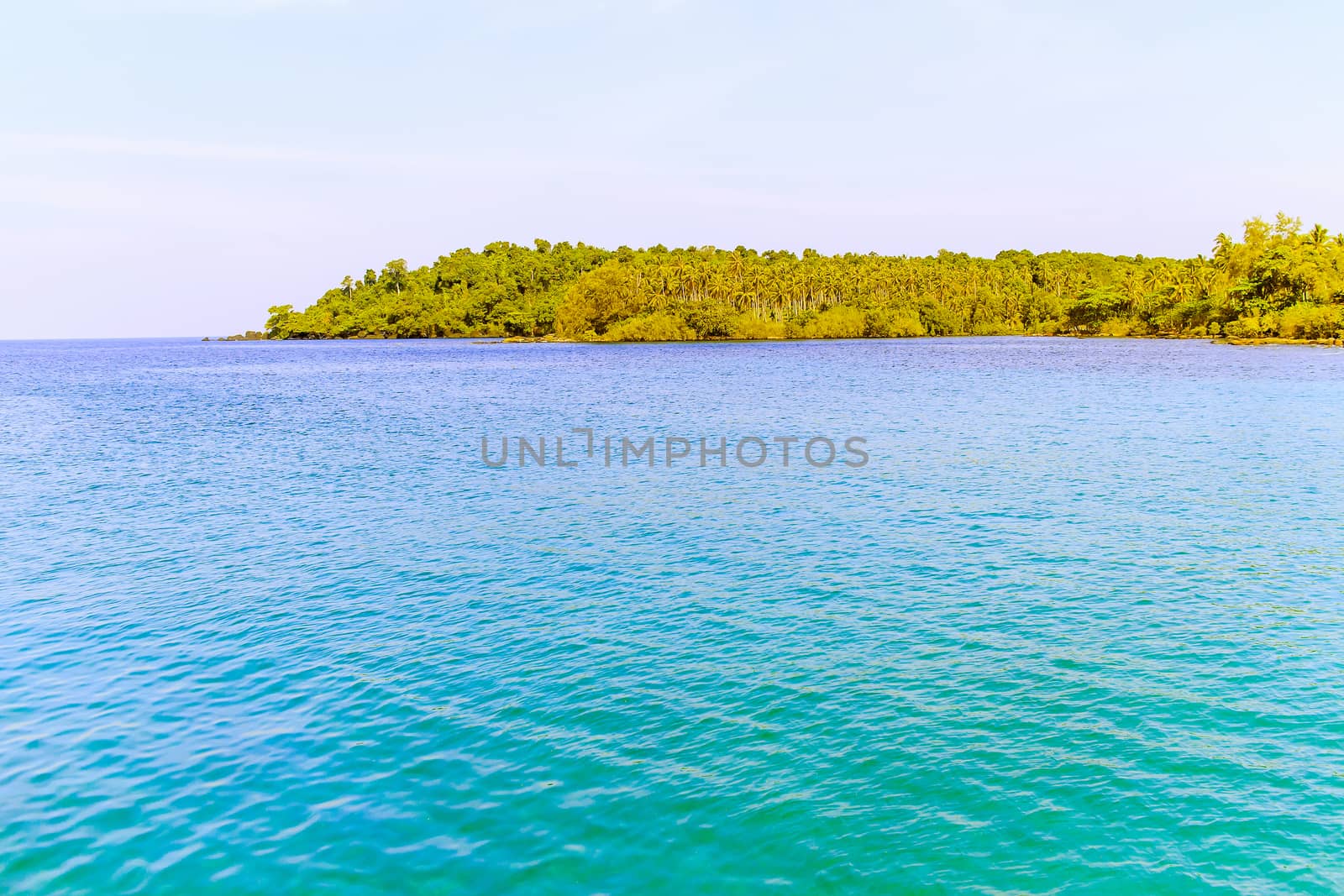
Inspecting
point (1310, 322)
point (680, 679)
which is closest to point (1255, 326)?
point (1310, 322)

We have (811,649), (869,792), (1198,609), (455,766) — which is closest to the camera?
(869,792)

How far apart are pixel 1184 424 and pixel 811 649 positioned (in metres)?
44.3

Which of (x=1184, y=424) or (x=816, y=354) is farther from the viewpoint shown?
(x=816, y=354)

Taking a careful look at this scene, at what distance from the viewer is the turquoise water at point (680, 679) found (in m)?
11.6

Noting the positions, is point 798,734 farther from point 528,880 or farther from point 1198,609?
point 1198,609

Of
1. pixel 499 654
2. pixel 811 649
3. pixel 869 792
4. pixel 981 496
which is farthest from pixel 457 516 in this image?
pixel 869 792

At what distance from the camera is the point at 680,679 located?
17.0 metres

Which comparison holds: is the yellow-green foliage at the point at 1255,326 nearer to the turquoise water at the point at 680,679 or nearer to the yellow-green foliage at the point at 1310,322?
the yellow-green foliage at the point at 1310,322

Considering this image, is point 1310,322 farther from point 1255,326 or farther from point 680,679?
point 680,679

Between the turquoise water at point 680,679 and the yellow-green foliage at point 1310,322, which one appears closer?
the turquoise water at point 680,679

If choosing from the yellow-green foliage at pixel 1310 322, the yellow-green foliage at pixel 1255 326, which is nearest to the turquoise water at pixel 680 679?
the yellow-green foliage at pixel 1310 322

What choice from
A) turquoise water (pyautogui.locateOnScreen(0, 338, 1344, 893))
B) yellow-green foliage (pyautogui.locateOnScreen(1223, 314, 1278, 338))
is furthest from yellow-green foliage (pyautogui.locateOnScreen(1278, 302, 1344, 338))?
turquoise water (pyautogui.locateOnScreen(0, 338, 1344, 893))

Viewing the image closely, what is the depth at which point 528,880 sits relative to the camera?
11.0 metres

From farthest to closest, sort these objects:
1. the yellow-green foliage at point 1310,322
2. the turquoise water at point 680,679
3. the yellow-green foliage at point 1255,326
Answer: the yellow-green foliage at point 1255,326 < the yellow-green foliage at point 1310,322 < the turquoise water at point 680,679
